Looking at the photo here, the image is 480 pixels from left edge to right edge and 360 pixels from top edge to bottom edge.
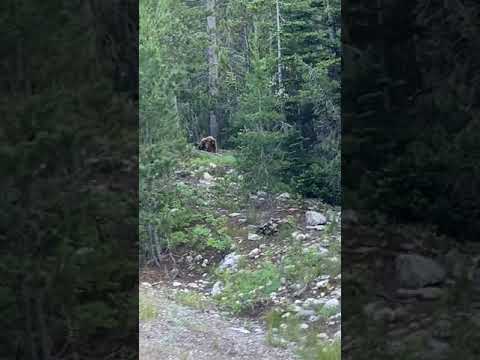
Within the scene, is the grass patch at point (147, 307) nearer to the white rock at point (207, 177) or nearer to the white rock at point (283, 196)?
the white rock at point (207, 177)

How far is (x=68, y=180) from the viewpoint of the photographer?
1.44 metres

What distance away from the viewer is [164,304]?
182cm

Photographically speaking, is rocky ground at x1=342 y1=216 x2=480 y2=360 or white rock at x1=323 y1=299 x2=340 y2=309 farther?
white rock at x1=323 y1=299 x2=340 y2=309

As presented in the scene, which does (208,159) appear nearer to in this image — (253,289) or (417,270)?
(253,289)

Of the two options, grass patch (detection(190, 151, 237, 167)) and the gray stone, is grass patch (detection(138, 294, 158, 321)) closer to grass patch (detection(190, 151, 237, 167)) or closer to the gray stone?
grass patch (detection(190, 151, 237, 167))

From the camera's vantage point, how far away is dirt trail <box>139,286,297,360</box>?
1801 mm

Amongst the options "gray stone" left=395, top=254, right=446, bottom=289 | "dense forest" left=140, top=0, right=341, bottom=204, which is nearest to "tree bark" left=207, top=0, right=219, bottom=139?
"dense forest" left=140, top=0, right=341, bottom=204

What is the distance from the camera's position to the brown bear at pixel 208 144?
184 cm

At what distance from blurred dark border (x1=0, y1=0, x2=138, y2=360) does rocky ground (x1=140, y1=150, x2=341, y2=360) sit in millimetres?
368

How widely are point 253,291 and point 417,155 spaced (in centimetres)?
71

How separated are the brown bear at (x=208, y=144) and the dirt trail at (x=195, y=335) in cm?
49

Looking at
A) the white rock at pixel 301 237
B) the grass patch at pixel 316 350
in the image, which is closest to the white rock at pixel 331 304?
the grass patch at pixel 316 350

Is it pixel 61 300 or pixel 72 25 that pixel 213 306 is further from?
pixel 72 25

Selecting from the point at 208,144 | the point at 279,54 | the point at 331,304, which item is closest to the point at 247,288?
the point at 331,304
